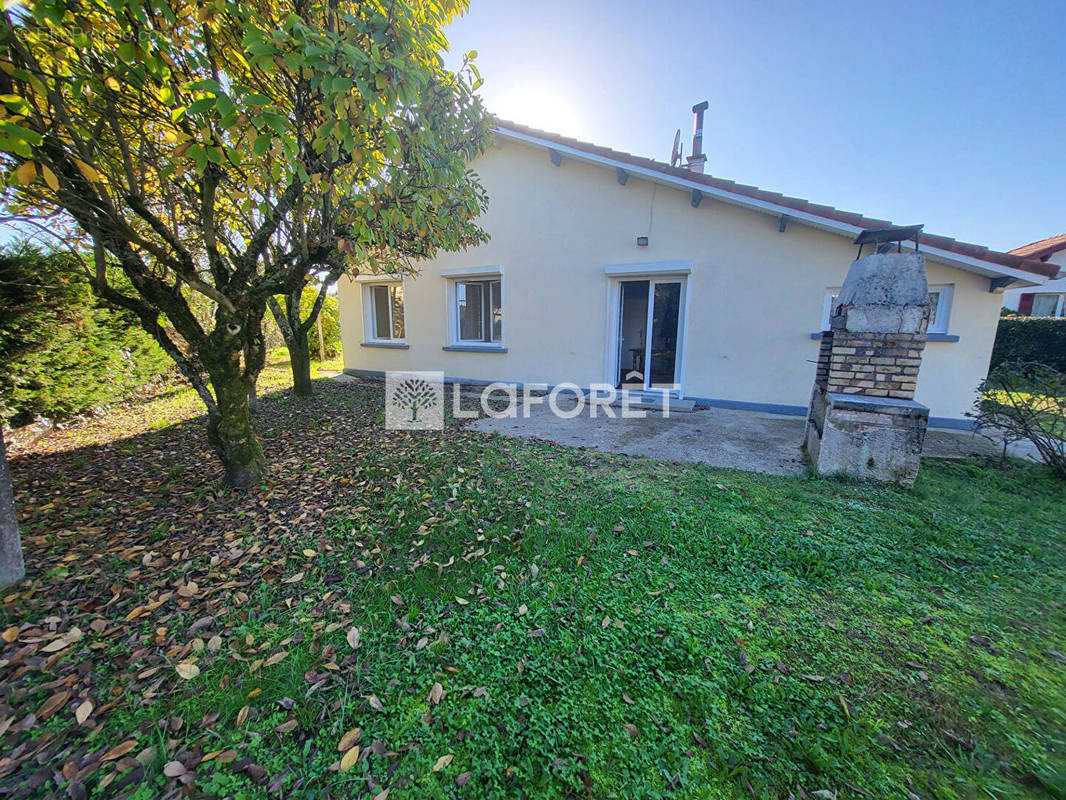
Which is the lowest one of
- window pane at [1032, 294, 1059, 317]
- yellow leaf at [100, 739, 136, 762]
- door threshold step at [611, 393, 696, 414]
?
yellow leaf at [100, 739, 136, 762]

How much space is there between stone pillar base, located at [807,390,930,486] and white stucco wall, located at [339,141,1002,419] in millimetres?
2390

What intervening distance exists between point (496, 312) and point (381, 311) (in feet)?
11.4

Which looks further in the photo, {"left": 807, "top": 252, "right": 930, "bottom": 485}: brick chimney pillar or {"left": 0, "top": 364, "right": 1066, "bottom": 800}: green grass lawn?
{"left": 807, "top": 252, "right": 930, "bottom": 485}: brick chimney pillar

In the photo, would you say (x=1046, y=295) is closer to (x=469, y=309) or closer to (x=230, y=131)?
(x=469, y=309)

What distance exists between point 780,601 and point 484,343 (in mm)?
7627

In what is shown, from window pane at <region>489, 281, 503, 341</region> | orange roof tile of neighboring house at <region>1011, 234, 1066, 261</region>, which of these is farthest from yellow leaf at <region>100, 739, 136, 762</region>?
orange roof tile of neighboring house at <region>1011, 234, 1066, 261</region>

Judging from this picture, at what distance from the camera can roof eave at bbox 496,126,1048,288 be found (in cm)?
519

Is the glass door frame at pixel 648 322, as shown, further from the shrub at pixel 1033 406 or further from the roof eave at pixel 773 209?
the shrub at pixel 1033 406

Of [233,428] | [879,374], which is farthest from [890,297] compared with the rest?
[233,428]

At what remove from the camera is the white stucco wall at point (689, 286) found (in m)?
6.02

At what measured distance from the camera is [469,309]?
30.0 feet

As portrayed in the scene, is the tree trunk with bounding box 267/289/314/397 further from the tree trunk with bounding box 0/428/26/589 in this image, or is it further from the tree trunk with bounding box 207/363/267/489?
the tree trunk with bounding box 0/428/26/589

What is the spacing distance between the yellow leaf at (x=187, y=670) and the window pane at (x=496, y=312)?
291 inches

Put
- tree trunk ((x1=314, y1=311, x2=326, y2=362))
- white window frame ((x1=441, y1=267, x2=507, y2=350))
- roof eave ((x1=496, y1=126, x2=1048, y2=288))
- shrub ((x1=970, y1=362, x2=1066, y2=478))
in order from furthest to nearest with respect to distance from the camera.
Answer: tree trunk ((x1=314, y1=311, x2=326, y2=362))
white window frame ((x1=441, y1=267, x2=507, y2=350))
roof eave ((x1=496, y1=126, x2=1048, y2=288))
shrub ((x1=970, y1=362, x2=1066, y2=478))
